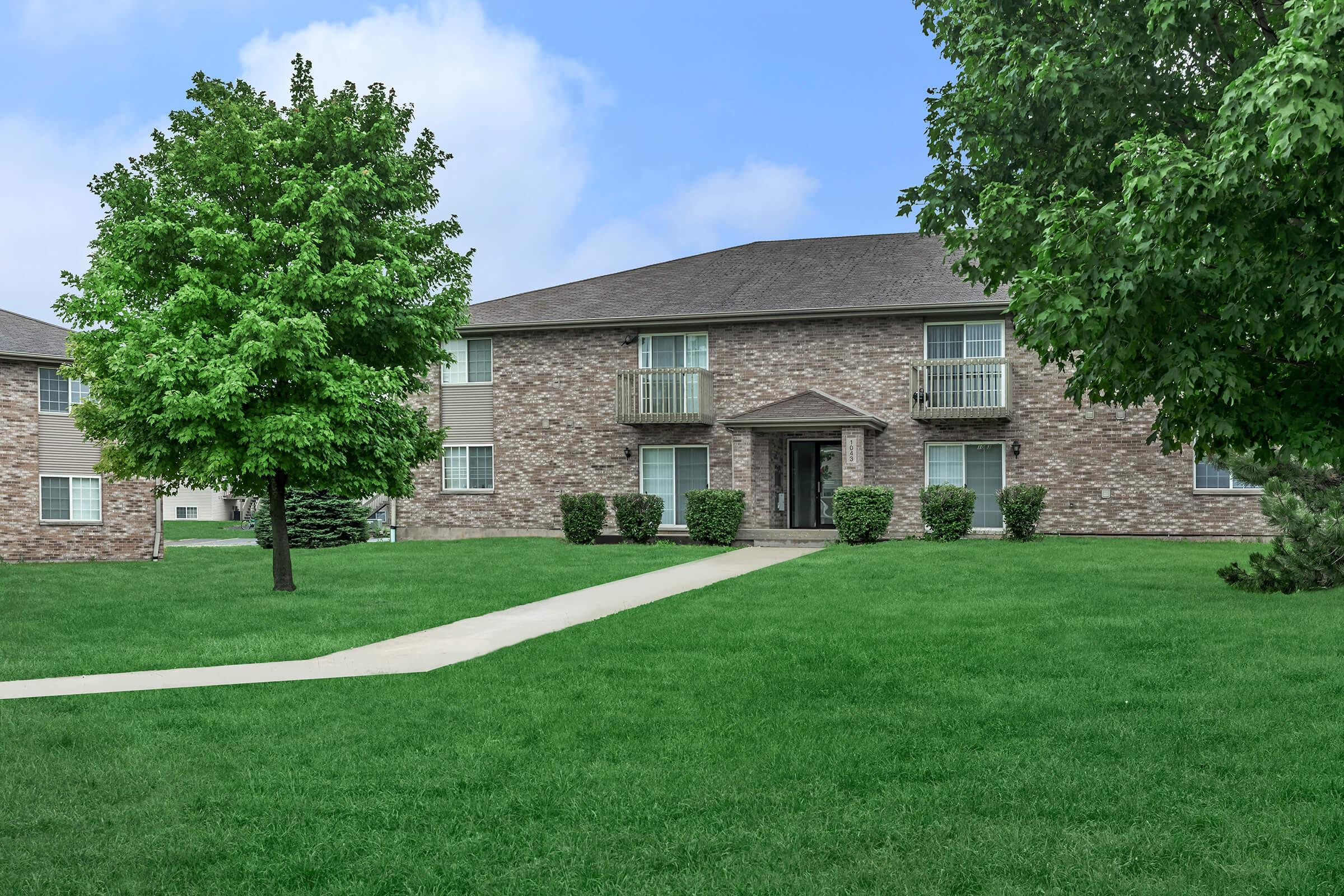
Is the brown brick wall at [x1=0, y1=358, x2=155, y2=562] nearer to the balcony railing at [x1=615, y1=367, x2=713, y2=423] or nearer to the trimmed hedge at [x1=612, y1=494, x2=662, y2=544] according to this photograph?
the trimmed hedge at [x1=612, y1=494, x2=662, y2=544]

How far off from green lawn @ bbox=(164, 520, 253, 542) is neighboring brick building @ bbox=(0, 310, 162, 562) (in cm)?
734

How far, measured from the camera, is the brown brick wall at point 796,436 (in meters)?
24.3

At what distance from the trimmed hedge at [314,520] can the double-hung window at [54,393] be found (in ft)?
16.7

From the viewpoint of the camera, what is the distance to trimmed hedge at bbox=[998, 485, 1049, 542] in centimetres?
2322

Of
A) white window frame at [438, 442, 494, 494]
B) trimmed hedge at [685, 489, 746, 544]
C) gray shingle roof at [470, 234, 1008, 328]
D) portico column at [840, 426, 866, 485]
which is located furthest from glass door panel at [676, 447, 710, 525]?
white window frame at [438, 442, 494, 494]

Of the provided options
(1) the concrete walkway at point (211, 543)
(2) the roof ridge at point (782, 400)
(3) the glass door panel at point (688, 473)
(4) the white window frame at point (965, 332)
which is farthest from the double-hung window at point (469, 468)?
(4) the white window frame at point (965, 332)

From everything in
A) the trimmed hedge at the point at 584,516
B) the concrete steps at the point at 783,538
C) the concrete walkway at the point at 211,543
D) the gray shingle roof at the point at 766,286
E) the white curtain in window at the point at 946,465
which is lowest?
the concrete walkway at the point at 211,543

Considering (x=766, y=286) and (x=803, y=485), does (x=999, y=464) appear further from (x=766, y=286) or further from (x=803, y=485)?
(x=766, y=286)

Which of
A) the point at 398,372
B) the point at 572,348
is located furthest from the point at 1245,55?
the point at 572,348

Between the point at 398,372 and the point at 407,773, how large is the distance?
33.9ft

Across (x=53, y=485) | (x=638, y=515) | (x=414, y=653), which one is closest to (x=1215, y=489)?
(x=638, y=515)

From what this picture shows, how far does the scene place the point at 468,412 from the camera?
28562 millimetres

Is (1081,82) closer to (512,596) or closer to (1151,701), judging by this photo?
(1151,701)

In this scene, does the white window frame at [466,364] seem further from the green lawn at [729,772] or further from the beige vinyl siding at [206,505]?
the beige vinyl siding at [206,505]
